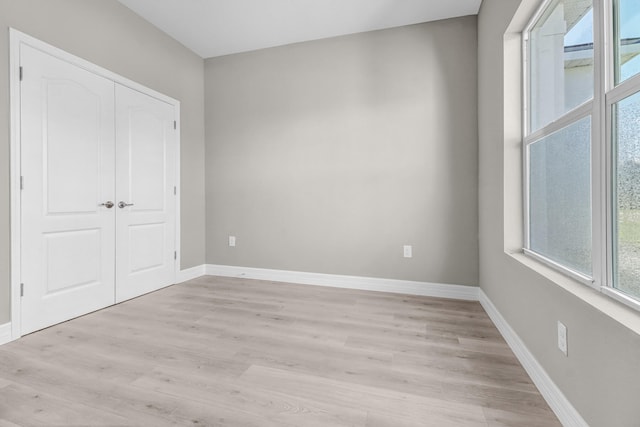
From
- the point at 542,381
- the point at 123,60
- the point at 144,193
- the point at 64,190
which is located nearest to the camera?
the point at 542,381

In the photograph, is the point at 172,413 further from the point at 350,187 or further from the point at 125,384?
the point at 350,187

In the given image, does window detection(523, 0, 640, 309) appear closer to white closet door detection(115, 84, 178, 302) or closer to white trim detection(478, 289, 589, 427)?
white trim detection(478, 289, 589, 427)

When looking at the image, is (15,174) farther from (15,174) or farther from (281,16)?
(281,16)

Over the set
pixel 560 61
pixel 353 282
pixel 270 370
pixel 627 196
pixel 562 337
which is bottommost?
pixel 270 370

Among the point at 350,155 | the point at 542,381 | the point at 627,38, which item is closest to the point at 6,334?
the point at 350,155

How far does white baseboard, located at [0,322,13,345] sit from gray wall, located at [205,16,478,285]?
1994 millimetres

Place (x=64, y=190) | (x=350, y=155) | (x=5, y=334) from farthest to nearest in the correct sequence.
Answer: (x=350, y=155) < (x=64, y=190) < (x=5, y=334)

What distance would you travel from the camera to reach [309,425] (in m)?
1.24

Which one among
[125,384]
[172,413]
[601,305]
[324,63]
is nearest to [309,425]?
[172,413]

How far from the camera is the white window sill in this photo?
920 mm

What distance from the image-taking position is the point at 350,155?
325 centimetres

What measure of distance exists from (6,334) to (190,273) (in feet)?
5.70

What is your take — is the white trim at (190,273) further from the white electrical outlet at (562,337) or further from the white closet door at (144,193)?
the white electrical outlet at (562,337)

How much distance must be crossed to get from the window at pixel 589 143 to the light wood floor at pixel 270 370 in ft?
2.33
